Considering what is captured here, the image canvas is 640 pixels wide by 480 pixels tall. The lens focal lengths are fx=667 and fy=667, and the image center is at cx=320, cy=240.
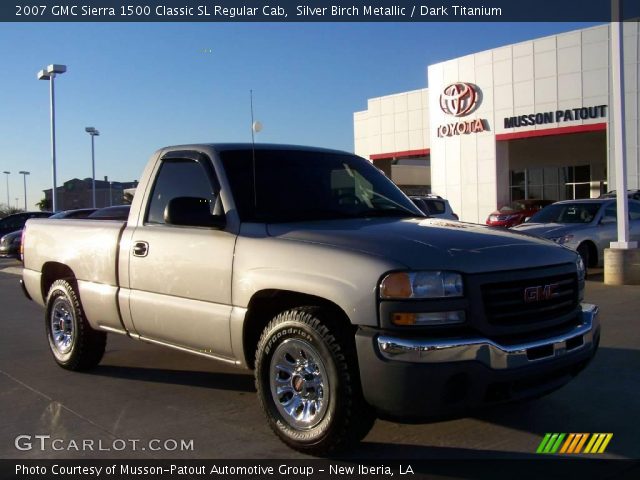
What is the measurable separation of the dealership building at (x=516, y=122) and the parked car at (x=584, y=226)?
15.1 metres

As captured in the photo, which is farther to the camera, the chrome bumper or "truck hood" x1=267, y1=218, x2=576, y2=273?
"truck hood" x1=267, y1=218, x2=576, y2=273

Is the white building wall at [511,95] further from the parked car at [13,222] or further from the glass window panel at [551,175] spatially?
the parked car at [13,222]

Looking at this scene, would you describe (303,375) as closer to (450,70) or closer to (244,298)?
(244,298)

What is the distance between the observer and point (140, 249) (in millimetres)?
5211

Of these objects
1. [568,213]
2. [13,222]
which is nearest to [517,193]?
[13,222]

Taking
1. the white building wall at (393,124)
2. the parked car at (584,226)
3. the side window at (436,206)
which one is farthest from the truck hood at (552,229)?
the white building wall at (393,124)

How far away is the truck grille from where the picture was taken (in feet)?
12.2

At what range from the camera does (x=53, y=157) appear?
2783 centimetres

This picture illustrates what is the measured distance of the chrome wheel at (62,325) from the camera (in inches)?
245

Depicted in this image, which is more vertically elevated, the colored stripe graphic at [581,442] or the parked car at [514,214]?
the parked car at [514,214]

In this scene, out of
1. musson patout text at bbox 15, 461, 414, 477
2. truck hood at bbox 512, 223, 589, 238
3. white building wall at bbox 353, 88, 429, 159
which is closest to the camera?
musson patout text at bbox 15, 461, 414, 477

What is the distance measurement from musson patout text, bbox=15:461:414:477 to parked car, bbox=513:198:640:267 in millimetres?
8919

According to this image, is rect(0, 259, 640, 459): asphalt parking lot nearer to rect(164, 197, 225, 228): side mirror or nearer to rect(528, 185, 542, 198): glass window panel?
rect(164, 197, 225, 228): side mirror
